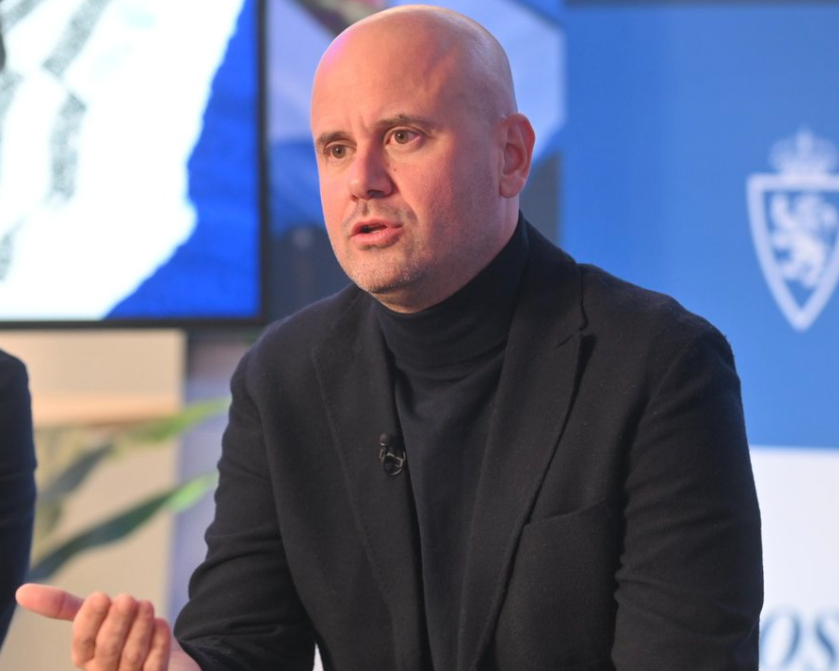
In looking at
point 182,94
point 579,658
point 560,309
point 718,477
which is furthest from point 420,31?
point 182,94

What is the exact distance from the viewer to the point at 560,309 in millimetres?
1420

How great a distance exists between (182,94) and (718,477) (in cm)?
168

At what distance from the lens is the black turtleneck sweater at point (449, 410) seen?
1360mm

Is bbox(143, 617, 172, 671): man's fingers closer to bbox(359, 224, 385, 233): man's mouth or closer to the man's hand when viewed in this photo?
the man's hand

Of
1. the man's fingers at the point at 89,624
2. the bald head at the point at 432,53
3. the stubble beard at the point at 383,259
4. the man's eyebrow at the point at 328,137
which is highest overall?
the bald head at the point at 432,53

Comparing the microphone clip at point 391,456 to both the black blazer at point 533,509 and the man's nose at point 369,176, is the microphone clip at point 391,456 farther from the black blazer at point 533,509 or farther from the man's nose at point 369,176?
the man's nose at point 369,176

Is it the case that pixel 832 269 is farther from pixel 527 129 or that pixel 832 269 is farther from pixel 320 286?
pixel 527 129

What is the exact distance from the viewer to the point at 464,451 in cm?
140

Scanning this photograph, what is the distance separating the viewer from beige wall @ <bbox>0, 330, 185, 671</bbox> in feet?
9.07

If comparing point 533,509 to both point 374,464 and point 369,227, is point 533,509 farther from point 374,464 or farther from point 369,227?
point 369,227

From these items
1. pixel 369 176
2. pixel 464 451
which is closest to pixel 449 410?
pixel 464 451

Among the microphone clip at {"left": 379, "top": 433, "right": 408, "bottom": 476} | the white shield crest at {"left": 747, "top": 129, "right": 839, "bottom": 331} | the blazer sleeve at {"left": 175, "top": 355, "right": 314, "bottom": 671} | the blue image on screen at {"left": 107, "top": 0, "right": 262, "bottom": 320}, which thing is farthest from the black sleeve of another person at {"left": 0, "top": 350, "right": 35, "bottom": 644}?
the white shield crest at {"left": 747, "top": 129, "right": 839, "bottom": 331}

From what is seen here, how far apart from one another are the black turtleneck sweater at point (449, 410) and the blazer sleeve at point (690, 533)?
0.63 feet

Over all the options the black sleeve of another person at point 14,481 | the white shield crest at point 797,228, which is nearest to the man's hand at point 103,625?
the black sleeve of another person at point 14,481
